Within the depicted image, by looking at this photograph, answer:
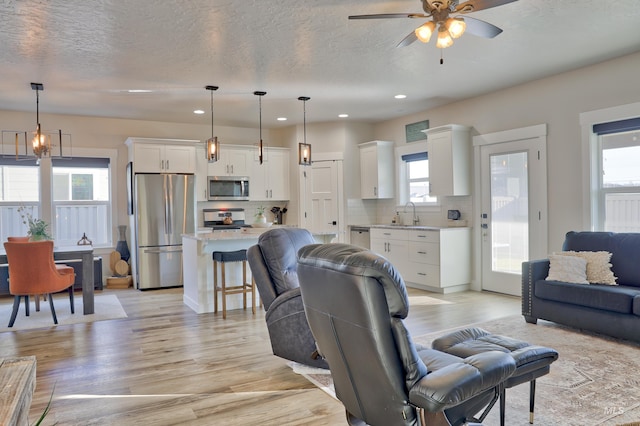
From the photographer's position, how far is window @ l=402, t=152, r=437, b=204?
24.3 feet

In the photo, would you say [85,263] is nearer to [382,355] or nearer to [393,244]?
[393,244]

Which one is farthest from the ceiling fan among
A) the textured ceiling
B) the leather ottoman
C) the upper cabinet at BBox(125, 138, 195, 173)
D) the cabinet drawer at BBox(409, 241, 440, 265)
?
the upper cabinet at BBox(125, 138, 195, 173)

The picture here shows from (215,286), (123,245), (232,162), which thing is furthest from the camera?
(232,162)

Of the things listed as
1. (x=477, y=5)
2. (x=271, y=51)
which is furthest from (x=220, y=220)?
(x=477, y=5)

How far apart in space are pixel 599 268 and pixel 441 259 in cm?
220

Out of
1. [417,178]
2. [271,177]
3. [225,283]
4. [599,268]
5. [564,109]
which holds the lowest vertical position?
[225,283]

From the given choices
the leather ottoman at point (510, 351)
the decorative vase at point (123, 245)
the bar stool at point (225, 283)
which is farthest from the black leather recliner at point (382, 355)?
the decorative vase at point (123, 245)

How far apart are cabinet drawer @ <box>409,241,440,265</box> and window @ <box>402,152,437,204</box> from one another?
0.94 m

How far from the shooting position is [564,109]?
536cm

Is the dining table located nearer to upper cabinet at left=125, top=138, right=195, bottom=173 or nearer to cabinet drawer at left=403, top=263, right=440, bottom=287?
upper cabinet at left=125, top=138, right=195, bottom=173

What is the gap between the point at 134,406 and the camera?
2.86 meters

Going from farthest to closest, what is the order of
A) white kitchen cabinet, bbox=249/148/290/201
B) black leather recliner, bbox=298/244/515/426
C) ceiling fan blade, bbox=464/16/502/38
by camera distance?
white kitchen cabinet, bbox=249/148/290/201
ceiling fan blade, bbox=464/16/502/38
black leather recliner, bbox=298/244/515/426

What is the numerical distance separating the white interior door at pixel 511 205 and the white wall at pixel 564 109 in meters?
0.13

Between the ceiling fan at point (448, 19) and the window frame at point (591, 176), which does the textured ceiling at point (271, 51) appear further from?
the window frame at point (591, 176)
